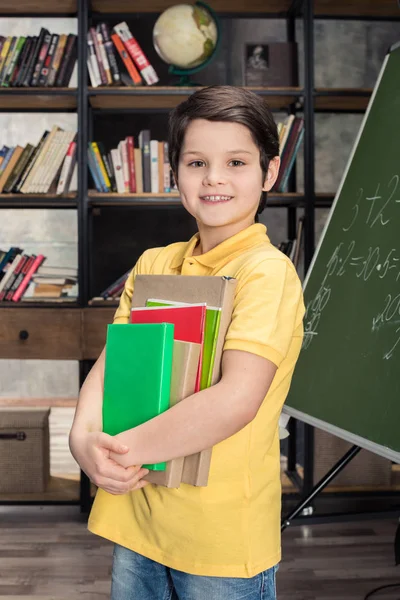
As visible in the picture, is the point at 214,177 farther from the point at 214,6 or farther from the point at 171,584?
the point at 214,6

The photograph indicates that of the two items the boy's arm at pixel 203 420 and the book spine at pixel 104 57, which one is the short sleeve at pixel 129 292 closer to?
the boy's arm at pixel 203 420

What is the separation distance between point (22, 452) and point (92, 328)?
605 mm

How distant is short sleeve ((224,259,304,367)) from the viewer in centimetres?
81

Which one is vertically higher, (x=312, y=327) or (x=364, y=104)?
(x=364, y=104)

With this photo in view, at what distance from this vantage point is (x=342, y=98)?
2.86m

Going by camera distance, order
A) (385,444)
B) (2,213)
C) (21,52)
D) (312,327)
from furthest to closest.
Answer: (2,213), (21,52), (312,327), (385,444)

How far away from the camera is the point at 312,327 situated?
179 cm

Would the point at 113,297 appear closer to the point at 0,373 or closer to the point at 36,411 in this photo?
the point at 36,411

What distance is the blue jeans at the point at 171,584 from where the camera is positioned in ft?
2.83

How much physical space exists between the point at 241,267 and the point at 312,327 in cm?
95

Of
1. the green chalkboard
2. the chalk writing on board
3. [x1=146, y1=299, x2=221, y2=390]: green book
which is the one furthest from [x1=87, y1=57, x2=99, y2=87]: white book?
[x1=146, y1=299, x2=221, y2=390]: green book

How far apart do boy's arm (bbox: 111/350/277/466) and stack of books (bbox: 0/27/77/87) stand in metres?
2.33

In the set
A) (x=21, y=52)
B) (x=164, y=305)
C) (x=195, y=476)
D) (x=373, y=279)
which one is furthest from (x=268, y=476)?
(x=21, y=52)

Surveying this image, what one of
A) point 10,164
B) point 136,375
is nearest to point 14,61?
point 10,164
